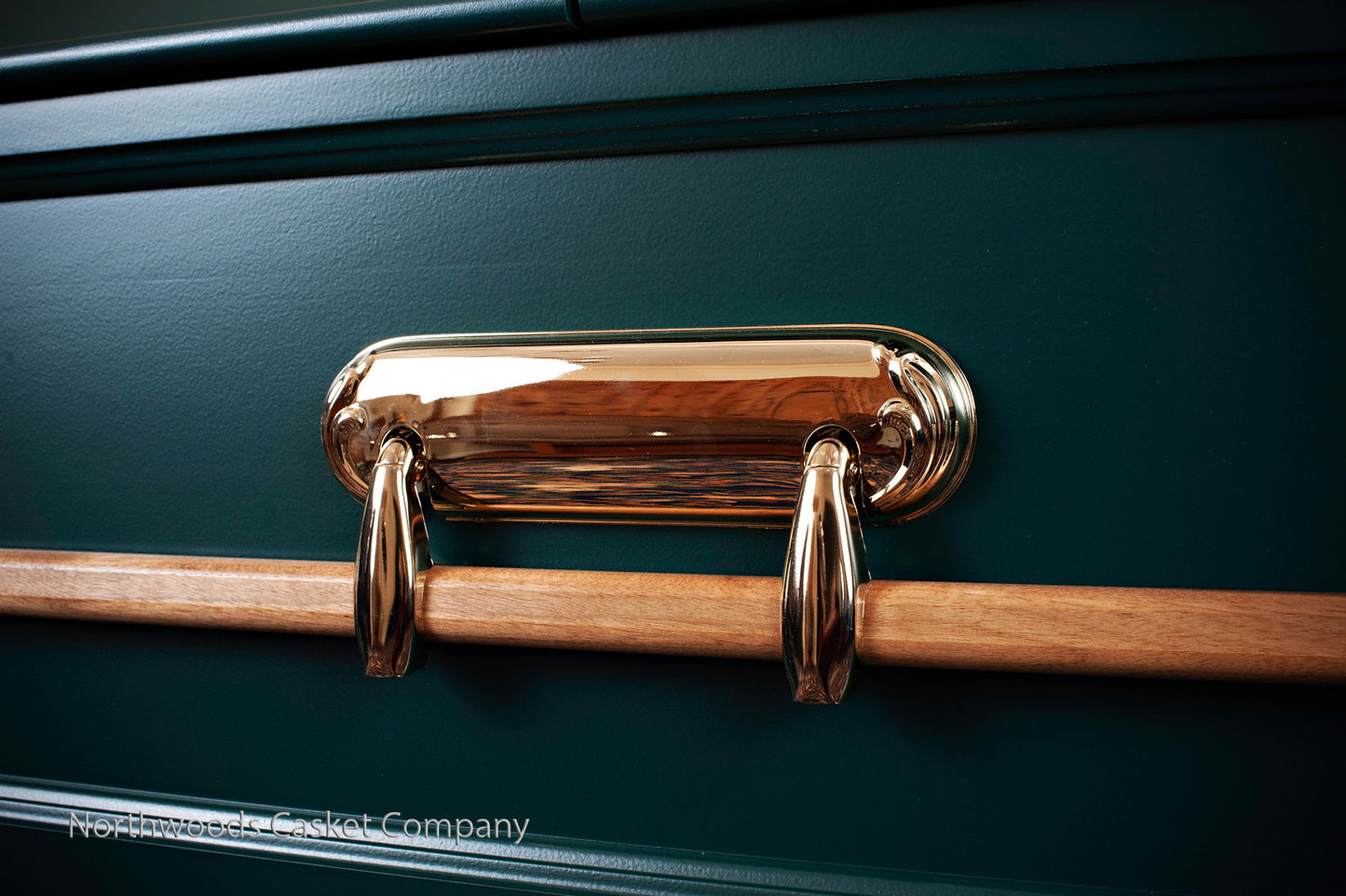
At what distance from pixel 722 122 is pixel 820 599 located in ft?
0.54

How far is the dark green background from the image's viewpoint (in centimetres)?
26

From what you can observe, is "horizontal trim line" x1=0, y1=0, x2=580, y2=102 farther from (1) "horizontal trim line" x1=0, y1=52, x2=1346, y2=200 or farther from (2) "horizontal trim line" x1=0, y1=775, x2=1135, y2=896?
(2) "horizontal trim line" x1=0, y1=775, x2=1135, y2=896

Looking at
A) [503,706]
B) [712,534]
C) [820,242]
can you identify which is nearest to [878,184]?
[820,242]

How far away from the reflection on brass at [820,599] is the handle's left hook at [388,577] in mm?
128

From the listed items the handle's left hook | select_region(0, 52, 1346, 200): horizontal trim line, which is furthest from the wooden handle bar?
select_region(0, 52, 1346, 200): horizontal trim line

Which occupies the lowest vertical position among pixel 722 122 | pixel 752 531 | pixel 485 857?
pixel 485 857

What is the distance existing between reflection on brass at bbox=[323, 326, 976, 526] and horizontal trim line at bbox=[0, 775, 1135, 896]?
0.13 m

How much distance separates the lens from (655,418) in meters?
0.28

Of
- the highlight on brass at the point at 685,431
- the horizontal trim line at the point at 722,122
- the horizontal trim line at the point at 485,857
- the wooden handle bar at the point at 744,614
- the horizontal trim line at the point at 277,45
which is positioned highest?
the horizontal trim line at the point at 277,45

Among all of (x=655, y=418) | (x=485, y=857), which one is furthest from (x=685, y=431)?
(x=485, y=857)

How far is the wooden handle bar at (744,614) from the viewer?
9.4 inches

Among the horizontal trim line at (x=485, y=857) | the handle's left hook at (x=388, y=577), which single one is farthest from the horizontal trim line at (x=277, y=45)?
the horizontal trim line at (x=485, y=857)

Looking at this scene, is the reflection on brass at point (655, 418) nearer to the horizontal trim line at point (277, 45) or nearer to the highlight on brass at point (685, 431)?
the highlight on brass at point (685, 431)

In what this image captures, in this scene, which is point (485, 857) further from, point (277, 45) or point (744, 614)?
point (277, 45)
